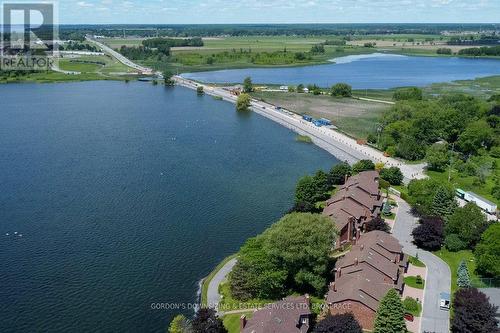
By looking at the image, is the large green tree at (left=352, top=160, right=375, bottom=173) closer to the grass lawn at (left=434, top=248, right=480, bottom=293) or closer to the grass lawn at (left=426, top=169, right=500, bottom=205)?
the grass lawn at (left=426, top=169, right=500, bottom=205)

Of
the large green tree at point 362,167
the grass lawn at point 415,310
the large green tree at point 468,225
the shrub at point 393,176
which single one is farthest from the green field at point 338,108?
the grass lawn at point 415,310

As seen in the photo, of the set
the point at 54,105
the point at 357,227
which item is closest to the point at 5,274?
the point at 357,227

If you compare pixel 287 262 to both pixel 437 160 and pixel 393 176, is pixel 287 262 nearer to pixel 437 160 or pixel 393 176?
pixel 393 176

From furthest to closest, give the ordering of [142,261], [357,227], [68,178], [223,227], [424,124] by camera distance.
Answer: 1. [424,124]
2. [68,178]
3. [223,227]
4. [357,227]
5. [142,261]

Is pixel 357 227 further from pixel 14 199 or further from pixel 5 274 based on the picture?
pixel 14 199

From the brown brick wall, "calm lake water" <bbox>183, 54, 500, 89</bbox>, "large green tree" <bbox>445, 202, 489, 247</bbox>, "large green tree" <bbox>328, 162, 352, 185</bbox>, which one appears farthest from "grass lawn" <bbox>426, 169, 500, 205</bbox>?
"calm lake water" <bbox>183, 54, 500, 89</bbox>

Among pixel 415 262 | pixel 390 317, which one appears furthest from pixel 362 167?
pixel 390 317

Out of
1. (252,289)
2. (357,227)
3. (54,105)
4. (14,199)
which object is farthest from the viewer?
Result: (54,105)

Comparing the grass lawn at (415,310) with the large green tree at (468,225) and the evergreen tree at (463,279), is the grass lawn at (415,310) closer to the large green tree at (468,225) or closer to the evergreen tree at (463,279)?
the evergreen tree at (463,279)
